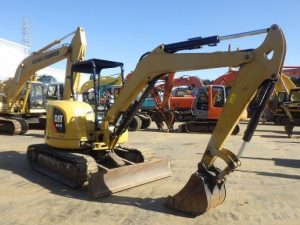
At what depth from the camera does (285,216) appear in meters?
6.20

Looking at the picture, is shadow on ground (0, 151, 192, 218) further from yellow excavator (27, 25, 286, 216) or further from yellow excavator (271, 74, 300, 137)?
yellow excavator (271, 74, 300, 137)

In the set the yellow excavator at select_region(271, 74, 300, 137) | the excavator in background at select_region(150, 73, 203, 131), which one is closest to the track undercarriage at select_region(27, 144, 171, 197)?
the excavator in background at select_region(150, 73, 203, 131)

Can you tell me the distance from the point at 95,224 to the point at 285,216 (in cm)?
286

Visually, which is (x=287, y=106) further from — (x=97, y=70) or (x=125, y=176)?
(x=125, y=176)

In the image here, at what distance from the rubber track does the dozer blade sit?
0.95ft

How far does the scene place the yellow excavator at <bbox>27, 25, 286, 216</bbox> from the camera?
19.7ft

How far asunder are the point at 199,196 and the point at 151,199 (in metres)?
1.12

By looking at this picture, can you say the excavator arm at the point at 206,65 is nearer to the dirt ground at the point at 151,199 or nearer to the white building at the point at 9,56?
the dirt ground at the point at 151,199

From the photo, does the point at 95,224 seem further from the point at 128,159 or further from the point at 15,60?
the point at 15,60

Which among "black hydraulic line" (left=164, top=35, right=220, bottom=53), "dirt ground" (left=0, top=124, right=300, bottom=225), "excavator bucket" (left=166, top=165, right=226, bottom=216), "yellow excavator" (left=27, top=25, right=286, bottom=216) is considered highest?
"black hydraulic line" (left=164, top=35, right=220, bottom=53)

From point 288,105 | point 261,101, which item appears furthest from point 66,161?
point 288,105

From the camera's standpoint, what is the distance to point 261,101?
5957mm

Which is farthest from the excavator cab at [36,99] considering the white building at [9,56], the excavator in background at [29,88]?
the white building at [9,56]

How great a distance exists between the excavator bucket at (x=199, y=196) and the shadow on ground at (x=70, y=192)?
0.13 m
